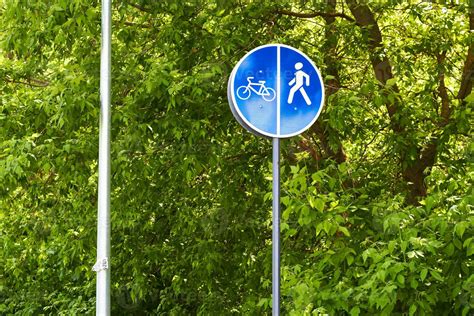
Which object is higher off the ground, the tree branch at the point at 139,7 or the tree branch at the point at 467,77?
the tree branch at the point at 139,7

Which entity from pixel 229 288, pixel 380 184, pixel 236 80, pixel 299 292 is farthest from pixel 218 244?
pixel 236 80

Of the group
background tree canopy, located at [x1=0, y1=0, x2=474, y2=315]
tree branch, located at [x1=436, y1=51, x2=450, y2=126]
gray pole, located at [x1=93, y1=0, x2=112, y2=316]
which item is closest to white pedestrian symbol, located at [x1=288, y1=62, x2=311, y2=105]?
background tree canopy, located at [x1=0, y1=0, x2=474, y2=315]

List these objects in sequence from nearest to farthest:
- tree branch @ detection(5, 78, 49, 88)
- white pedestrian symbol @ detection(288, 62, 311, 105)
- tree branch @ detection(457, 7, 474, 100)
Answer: white pedestrian symbol @ detection(288, 62, 311, 105) < tree branch @ detection(457, 7, 474, 100) < tree branch @ detection(5, 78, 49, 88)

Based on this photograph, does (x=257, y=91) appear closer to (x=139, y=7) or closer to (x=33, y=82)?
(x=139, y=7)

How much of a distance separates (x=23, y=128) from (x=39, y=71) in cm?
93

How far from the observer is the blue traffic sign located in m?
4.59

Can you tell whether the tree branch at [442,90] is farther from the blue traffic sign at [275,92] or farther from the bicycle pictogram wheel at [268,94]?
the bicycle pictogram wheel at [268,94]

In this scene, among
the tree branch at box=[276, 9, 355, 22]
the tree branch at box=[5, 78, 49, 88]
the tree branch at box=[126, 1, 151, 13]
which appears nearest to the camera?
the tree branch at box=[126, 1, 151, 13]

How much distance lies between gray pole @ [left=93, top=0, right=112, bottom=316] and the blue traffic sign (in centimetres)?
123

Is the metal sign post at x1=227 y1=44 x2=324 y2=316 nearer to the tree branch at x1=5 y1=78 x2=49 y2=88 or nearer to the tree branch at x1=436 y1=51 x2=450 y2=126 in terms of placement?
the tree branch at x1=436 y1=51 x2=450 y2=126

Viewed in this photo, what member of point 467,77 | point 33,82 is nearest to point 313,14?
point 467,77

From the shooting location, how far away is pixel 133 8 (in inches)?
285

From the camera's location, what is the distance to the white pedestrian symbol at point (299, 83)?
467cm

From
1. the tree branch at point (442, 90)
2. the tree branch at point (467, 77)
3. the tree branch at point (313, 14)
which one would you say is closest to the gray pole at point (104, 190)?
the tree branch at point (313, 14)
